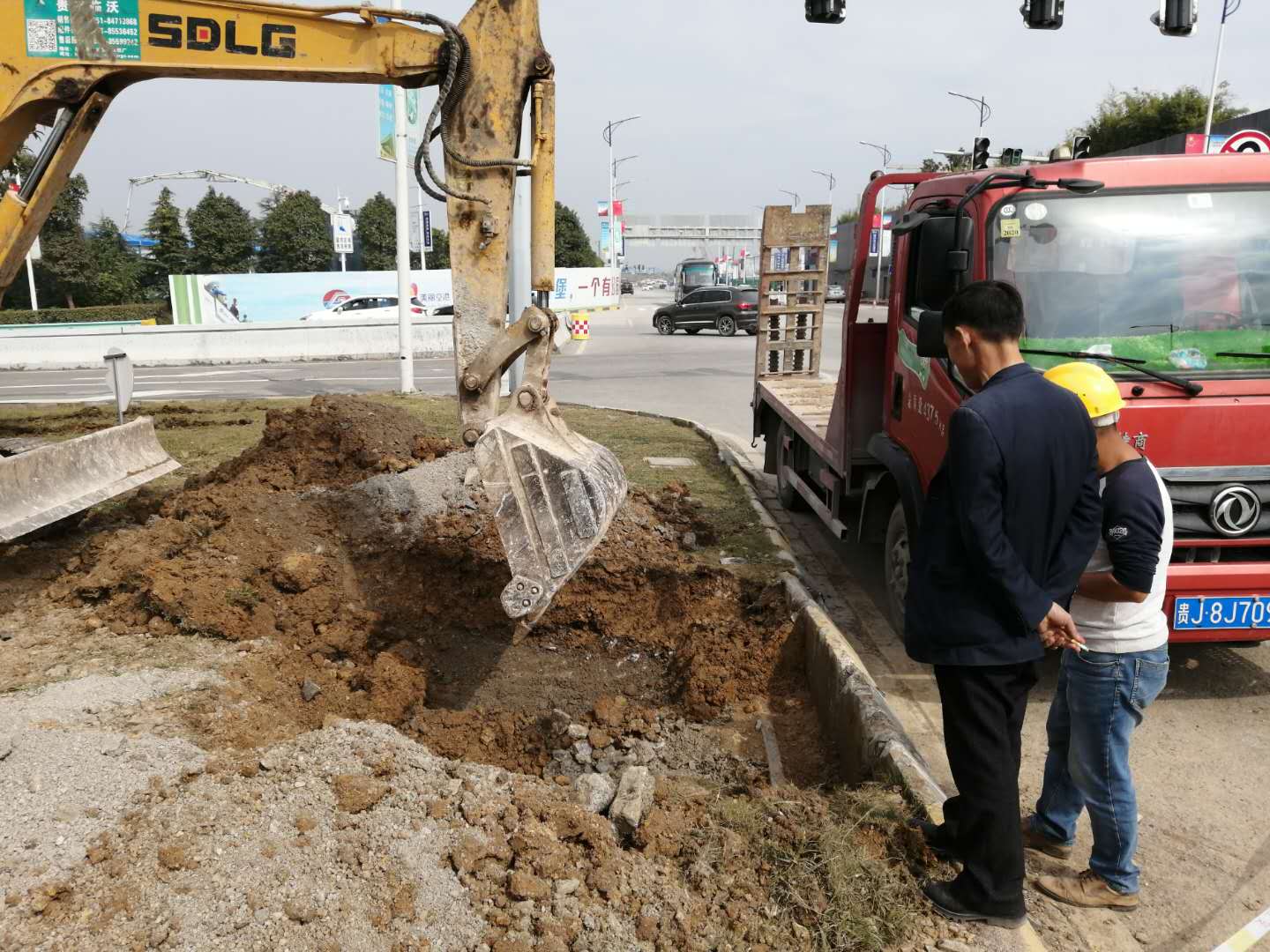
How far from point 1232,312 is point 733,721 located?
10.9 ft

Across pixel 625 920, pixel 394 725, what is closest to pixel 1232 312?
→ pixel 625 920

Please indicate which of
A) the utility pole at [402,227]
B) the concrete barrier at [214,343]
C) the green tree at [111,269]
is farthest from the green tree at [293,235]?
the utility pole at [402,227]

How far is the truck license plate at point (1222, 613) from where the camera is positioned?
4395mm

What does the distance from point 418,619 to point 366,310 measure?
2829 centimetres

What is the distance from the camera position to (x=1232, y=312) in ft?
15.5

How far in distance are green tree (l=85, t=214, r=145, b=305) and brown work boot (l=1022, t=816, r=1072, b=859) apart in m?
46.2

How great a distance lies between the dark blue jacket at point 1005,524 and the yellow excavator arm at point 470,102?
1.81 m

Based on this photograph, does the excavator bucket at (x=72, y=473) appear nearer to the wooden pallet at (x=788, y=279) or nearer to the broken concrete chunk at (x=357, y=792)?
the broken concrete chunk at (x=357, y=792)

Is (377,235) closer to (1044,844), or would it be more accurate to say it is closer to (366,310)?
(366,310)

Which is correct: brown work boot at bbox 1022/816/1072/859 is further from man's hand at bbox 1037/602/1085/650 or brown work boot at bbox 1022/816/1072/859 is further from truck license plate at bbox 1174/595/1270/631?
truck license plate at bbox 1174/595/1270/631

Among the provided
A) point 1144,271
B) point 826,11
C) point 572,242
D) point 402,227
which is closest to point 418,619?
point 1144,271

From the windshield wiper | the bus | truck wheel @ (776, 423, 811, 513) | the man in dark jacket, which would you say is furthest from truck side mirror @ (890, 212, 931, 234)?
the bus

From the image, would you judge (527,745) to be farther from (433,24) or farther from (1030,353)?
(433,24)

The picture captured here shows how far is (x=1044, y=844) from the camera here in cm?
370
